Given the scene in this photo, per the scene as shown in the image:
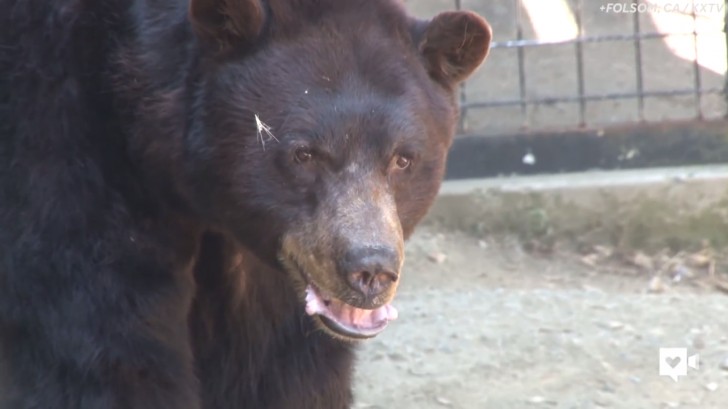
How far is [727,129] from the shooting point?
7727 millimetres

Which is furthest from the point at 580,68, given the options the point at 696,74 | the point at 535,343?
the point at 535,343

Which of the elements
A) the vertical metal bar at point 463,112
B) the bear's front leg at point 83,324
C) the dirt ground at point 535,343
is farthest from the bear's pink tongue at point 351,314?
the vertical metal bar at point 463,112

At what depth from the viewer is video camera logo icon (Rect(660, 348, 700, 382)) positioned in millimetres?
5719

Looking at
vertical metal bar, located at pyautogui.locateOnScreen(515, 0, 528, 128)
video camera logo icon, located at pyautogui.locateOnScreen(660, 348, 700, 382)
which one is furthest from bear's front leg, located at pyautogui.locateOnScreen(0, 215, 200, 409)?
vertical metal bar, located at pyautogui.locateOnScreen(515, 0, 528, 128)

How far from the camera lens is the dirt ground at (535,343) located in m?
5.57

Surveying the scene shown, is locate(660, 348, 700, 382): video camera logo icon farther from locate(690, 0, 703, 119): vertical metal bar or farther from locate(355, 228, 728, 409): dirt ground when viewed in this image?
locate(690, 0, 703, 119): vertical metal bar

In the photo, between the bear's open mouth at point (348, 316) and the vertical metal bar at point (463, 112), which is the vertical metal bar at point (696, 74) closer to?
the vertical metal bar at point (463, 112)

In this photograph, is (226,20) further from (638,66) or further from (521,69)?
(638,66)

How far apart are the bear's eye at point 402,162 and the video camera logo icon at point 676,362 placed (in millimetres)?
2143

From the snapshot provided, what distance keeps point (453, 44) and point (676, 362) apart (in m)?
2.13

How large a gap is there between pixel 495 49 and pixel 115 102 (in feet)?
13.8

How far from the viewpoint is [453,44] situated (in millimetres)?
4270

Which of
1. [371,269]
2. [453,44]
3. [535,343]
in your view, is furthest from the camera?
[535,343]

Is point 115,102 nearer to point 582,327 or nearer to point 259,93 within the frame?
point 259,93
